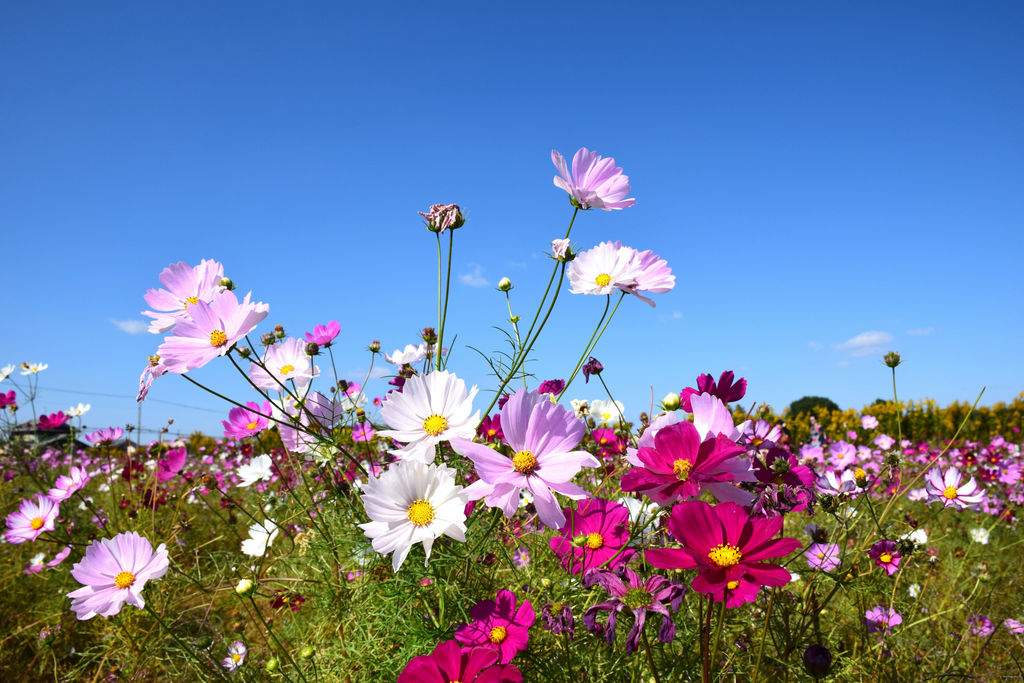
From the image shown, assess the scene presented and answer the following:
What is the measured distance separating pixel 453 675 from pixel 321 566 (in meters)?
0.89

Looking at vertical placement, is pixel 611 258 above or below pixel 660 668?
above

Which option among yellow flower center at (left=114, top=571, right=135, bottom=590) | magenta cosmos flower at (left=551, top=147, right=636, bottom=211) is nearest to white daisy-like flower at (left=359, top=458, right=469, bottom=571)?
magenta cosmos flower at (left=551, top=147, right=636, bottom=211)

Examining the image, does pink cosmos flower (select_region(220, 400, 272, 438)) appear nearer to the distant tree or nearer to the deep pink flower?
the deep pink flower

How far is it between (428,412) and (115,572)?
0.79 metres

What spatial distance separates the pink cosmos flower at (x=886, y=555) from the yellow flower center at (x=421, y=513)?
129 centimetres

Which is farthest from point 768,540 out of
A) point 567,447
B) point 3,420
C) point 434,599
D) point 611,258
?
point 3,420

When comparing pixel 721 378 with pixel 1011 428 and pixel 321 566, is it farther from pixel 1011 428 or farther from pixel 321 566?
pixel 1011 428

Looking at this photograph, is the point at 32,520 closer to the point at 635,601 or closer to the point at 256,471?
the point at 256,471

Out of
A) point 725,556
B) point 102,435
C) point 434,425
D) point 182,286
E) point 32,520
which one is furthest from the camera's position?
point 102,435

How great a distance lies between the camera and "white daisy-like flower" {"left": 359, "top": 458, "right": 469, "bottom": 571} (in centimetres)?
73

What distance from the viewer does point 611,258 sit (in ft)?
3.29

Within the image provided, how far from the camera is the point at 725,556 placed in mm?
593

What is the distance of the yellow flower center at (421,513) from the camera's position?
2.49ft

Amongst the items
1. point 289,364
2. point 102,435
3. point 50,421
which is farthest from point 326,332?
point 50,421
